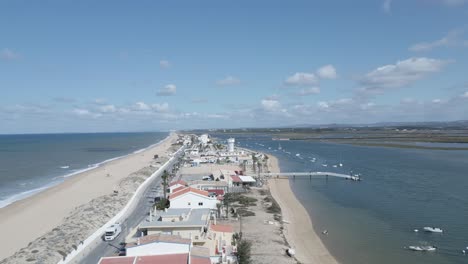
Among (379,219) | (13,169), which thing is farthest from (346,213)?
(13,169)

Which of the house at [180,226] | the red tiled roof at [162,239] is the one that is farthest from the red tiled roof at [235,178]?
the red tiled roof at [162,239]

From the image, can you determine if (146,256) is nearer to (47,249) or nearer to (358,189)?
(47,249)

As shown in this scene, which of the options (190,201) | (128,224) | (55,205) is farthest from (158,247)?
(55,205)

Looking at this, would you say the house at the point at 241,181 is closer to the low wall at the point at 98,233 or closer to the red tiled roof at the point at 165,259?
the low wall at the point at 98,233

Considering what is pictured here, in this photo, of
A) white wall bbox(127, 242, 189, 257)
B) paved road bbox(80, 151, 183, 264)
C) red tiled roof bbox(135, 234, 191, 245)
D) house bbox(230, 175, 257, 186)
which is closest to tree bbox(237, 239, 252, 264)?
red tiled roof bbox(135, 234, 191, 245)

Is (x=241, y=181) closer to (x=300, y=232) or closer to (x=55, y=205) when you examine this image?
(x=300, y=232)

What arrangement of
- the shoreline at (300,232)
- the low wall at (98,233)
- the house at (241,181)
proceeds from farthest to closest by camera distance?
the house at (241,181) → the shoreline at (300,232) → the low wall at (98,233)

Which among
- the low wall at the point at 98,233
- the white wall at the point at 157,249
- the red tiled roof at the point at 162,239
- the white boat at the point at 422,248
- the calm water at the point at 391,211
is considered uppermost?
the red tiled roof at the point at 162,239
